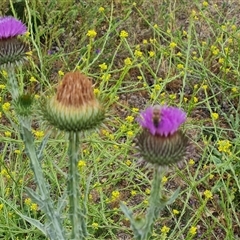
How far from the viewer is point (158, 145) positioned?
1.47 metres

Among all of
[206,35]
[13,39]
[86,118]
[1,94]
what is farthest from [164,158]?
[206,35]

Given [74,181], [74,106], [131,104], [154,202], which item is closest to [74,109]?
[74,106]

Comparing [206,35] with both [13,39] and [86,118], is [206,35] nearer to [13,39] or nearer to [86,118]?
[13,39]

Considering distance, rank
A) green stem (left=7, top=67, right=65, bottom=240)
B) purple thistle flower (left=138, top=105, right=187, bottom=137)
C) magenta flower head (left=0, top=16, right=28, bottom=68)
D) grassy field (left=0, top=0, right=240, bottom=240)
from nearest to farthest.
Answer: purple thistle flower (left=138, top=105, right=187, bottom=137), green stem (left=7, top=67, right=65, bottom=240), magenta flower head (left=0, top=16, right=28, bottom=68), grassy field (left=0, top=0, right=240, bottom=240)

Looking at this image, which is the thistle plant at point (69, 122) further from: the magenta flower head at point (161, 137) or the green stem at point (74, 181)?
the magenta flower head at point (161, 137)

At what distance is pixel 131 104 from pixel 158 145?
204cm

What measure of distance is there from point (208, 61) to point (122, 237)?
55.1 inches

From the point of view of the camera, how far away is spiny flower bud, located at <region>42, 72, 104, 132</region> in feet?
4.94

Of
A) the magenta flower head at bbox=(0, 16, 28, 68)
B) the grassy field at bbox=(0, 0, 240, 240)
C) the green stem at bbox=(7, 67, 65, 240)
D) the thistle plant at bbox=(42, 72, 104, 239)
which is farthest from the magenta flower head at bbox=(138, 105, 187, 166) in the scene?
the grassy field at bbox=(0, 0, 240, 240)

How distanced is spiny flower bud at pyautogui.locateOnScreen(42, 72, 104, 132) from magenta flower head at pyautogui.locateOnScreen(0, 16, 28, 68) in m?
0.42

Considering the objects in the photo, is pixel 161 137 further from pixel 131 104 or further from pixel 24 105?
pixel 131 104

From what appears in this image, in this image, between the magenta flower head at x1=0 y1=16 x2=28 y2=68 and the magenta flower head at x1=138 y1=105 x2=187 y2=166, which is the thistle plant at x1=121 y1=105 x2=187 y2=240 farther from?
the magenta flower head at x1=0 y1=16 x2=28 y2=68

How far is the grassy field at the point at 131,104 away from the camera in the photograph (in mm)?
2566

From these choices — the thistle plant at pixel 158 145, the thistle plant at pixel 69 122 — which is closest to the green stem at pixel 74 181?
the thistle plant at pixel 69 122
